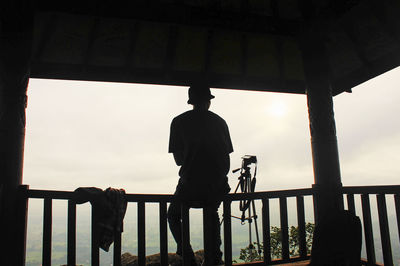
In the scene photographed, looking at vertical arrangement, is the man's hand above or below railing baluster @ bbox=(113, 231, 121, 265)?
above

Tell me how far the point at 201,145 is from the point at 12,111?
2.38 m

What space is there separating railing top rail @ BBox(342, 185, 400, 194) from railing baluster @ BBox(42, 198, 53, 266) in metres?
3.90

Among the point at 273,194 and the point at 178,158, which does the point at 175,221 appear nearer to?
the point at 178,158

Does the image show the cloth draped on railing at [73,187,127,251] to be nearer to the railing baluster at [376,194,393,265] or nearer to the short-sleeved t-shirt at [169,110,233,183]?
the short-sleeved t-shirt at [169,110,233,183]

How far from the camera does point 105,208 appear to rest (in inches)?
133

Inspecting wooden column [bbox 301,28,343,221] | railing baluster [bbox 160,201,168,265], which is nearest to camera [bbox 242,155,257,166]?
wooden column [bbox 301,28,343,221]

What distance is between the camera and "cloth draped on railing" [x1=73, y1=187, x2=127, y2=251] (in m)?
3.37

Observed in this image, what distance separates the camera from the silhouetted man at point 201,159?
3549 millimetres

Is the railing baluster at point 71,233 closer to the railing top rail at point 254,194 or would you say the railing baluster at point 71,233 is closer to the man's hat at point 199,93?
the railing top rail at point 254,194

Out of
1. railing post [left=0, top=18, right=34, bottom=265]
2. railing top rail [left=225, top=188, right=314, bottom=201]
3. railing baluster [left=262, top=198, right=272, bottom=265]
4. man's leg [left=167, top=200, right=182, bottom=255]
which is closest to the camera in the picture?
railing post [left=0, top=18, right=34, bottom=265]

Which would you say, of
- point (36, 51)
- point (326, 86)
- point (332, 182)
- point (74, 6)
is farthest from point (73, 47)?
point (332, 182)

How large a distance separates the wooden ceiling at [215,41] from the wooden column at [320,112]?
305 millimetres

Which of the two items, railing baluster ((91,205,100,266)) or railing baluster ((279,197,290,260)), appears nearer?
railing baluster ((91,205,100,266))

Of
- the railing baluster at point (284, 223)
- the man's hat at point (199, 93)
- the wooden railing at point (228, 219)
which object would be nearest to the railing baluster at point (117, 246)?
the wooden railing at point (228, 219)
